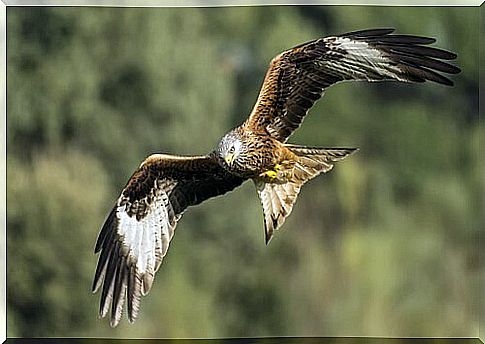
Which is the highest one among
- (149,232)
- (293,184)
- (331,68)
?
(331,68)

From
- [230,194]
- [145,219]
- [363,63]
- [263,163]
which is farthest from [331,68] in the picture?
[145,219]

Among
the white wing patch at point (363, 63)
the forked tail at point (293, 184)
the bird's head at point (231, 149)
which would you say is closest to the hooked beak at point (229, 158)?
the bird's head at point (231, 149)

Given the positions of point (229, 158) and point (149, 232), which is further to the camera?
point (149, 232)

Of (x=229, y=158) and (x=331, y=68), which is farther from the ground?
(x=331, y=68)

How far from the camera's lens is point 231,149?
10.4 ft

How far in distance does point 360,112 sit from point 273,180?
0.32 m

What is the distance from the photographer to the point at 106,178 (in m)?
3.31

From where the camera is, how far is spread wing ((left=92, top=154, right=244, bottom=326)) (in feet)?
10.6

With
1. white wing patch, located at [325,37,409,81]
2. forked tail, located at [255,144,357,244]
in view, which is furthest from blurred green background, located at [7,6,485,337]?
white wing patch, located at [325,37,409,81]

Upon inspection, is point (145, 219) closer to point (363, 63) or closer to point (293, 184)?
point (293, 184)

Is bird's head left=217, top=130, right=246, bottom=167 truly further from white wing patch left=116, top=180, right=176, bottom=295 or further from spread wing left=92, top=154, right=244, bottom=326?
white wing patch left=116, top=180, right=176, bottom=295

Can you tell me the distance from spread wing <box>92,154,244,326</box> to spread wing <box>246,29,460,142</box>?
0.20 metres

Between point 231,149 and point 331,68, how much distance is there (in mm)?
326

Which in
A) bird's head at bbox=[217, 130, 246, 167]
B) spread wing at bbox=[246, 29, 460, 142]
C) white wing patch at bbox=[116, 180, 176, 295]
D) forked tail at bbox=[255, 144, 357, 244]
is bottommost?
white wing patch at bbox=[116, 180, 176, 295]
